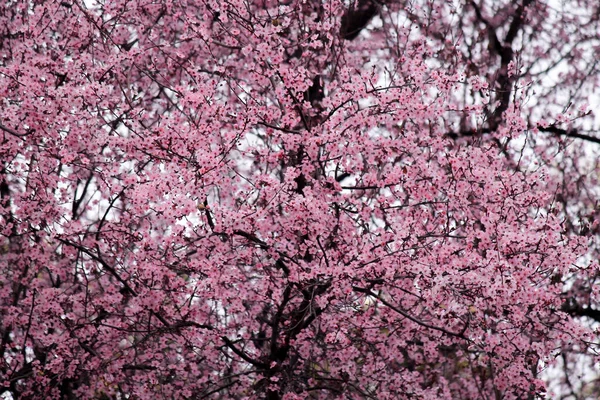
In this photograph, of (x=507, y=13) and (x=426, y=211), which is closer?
(x=426, y=211)

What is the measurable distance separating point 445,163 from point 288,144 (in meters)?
1.46

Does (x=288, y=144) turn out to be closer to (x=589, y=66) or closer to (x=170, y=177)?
(x=170, y=177)

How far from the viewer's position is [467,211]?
7.13 m

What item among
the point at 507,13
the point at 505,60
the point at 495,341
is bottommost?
the point at 495,341

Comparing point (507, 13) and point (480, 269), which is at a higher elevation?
point (507, 13)

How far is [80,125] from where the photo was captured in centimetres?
710

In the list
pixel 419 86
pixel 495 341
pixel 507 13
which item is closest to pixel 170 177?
pixel 419 86

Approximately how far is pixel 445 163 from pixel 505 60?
497cm

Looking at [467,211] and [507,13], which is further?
[507,13]

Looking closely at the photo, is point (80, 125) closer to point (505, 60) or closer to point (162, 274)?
point (162, 274)

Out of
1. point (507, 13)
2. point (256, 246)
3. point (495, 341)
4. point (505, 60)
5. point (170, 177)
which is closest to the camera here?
point (170, 177)

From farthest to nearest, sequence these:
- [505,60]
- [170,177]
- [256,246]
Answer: [505,60] < [256,246] < [170,177]

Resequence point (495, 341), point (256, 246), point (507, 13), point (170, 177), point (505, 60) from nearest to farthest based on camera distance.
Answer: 1. point (170, 177)
2. point (495, 341)
3. point (256, 246)
4. point (505, 60)
5. point (507, 13)

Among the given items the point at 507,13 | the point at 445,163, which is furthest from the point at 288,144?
the point at 507,13
